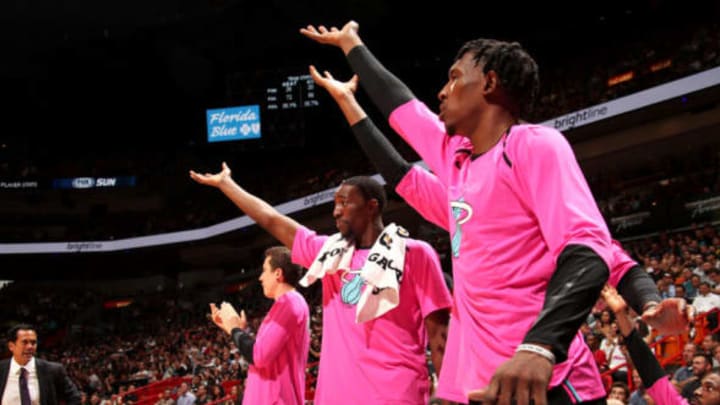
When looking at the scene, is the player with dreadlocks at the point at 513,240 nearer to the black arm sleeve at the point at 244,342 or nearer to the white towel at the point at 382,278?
the white towel at the point at 382,278

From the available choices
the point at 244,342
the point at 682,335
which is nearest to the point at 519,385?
the point at 244,342

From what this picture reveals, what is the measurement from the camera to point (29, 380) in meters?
5.32

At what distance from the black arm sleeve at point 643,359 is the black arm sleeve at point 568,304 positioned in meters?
1.41

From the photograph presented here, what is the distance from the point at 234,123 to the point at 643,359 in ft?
72.9

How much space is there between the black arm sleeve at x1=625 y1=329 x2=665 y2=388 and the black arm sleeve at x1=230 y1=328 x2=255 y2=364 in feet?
5.73

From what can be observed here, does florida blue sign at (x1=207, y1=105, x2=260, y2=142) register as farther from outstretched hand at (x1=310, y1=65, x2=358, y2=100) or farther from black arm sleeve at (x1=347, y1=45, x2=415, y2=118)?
black arm sleeve at (x1=347, y1=45, x2=415, y2=118)

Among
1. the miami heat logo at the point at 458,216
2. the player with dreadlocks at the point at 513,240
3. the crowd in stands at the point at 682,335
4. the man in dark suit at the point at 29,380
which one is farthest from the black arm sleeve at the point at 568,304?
the man in dark suit at the point at 29,380

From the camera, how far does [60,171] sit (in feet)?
91.4

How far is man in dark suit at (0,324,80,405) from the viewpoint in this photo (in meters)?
→ 5.28

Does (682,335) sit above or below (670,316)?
below

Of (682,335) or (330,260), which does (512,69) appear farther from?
(682,335)

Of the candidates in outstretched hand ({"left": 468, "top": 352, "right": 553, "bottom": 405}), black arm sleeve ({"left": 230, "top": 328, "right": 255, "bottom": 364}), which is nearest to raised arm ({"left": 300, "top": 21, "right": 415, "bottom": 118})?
outstretched hand ({"left": 468, "top": 352, "right": 553, "bottom": 405})

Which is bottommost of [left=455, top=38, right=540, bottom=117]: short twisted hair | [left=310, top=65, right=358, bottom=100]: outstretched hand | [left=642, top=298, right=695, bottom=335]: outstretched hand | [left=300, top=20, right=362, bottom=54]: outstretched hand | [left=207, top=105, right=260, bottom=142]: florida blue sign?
[left=642, top=298, right=695, bottom=335]: outstretched hand

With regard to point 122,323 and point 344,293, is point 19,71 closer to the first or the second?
point 122,323
